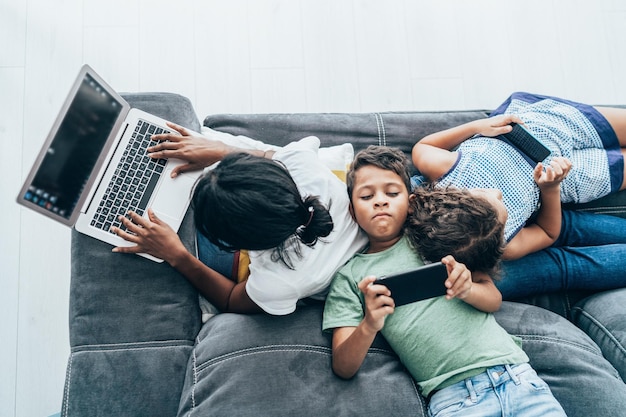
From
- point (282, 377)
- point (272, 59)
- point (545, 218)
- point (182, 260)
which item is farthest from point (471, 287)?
point (272, 59)

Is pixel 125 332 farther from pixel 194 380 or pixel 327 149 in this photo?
pixel 327 149

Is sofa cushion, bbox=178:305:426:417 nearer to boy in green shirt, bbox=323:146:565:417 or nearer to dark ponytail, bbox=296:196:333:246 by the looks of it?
boy in green shirt, bbox=323:146:565:417

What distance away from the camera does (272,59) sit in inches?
80.0

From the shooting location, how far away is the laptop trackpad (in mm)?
1403

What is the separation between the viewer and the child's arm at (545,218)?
1.42m

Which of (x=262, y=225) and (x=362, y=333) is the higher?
(x=262, y=225)

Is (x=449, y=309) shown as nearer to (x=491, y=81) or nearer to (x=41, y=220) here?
(x=491, y=81)

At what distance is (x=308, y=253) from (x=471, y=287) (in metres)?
0.41

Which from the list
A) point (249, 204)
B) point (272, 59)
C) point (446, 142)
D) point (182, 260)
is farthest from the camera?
point (272, 59)

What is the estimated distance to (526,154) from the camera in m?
1.49

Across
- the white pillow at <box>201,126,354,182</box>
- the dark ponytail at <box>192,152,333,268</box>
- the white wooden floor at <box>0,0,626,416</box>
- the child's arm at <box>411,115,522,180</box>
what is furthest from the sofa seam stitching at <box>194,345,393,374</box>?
the white wooden floor at <box>0,0,626,416</box>

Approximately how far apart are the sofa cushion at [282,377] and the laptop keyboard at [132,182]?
1.31 ft

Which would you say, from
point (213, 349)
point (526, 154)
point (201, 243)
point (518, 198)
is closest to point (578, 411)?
point (518, 198)

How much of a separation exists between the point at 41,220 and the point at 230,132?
78 centimetres
